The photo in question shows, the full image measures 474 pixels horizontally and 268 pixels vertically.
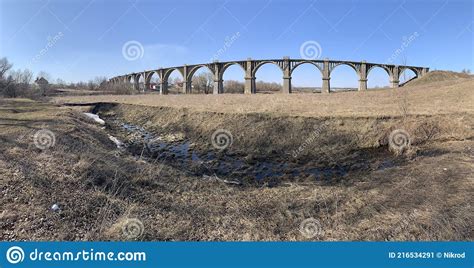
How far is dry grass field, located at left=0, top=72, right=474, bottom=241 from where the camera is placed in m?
5.74

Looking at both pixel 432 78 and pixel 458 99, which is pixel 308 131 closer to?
pixel 458 99

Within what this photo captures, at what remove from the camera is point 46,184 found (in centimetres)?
732

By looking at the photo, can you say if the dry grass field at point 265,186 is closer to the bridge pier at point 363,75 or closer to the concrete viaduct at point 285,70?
the concrete viaduct at point 285,70

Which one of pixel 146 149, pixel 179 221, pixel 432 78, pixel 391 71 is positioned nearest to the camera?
pixel 179 221

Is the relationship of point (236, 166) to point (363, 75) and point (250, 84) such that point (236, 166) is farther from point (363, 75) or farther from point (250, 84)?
point (363, 75)

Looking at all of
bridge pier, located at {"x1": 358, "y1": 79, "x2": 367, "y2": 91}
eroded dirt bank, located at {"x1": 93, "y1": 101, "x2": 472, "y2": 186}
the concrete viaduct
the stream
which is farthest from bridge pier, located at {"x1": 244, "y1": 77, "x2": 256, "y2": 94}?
the stream

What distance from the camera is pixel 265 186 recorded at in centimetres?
976

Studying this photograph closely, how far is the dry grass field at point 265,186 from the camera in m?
5.74

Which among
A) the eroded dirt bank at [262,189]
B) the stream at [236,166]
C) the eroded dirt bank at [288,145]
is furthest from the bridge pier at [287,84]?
the stream at [236,166]

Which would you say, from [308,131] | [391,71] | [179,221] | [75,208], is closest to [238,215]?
[179,221]

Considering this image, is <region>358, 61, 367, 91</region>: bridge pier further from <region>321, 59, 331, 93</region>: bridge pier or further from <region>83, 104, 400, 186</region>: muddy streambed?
<region>83, 104, 400, 186</region>: muddy streambed

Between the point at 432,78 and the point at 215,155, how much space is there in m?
61.3

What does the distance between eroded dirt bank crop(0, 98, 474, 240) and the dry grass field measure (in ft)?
0.12

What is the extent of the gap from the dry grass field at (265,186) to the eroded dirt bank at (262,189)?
0.04 m
